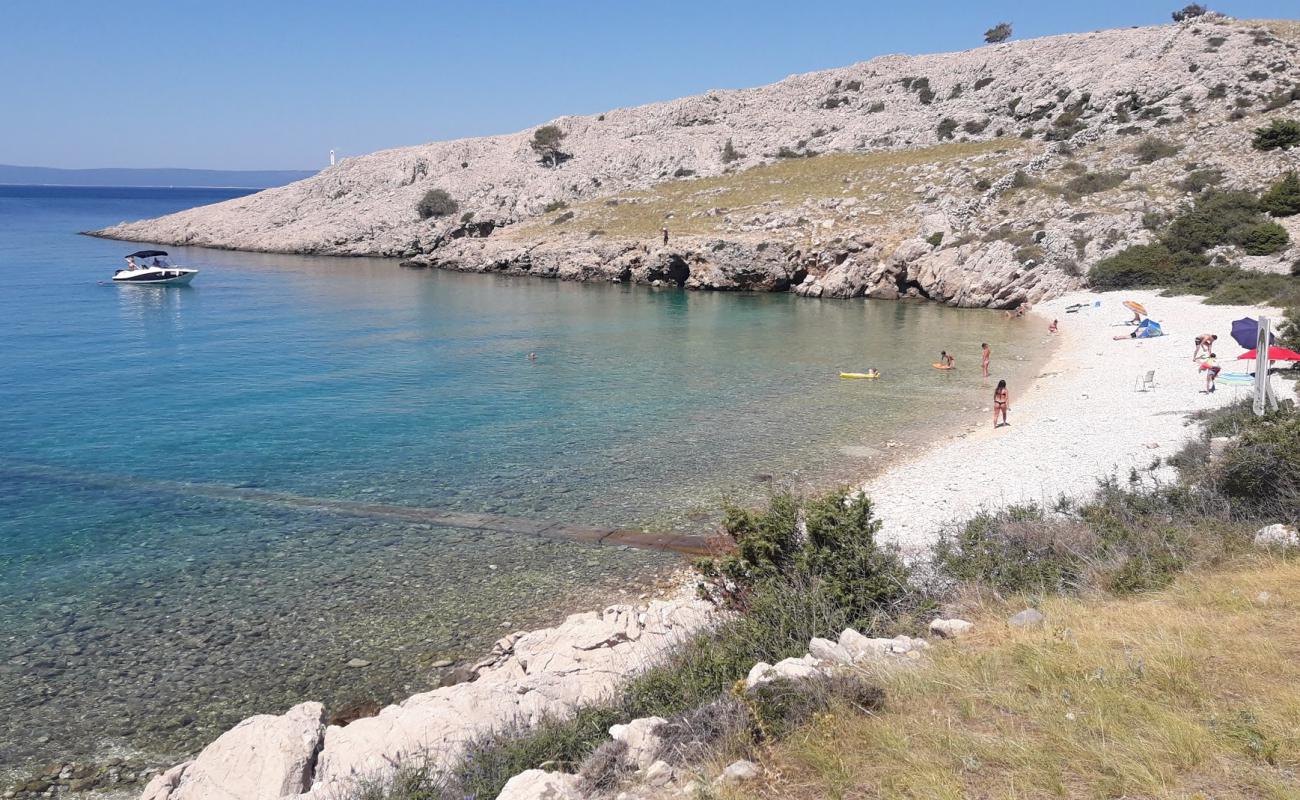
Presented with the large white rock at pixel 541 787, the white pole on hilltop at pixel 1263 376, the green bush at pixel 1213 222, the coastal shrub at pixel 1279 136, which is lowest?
the large white rock at pixel 541 787

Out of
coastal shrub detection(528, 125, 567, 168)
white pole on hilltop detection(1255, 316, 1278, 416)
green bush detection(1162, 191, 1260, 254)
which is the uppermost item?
coastal shrub detection(528, 125, 567, 168)

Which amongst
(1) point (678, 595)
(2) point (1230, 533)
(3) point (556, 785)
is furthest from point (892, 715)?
(1) point (678, 595)

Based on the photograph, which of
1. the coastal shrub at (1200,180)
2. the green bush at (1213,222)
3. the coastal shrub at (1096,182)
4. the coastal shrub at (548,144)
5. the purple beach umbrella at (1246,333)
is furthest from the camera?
the coastal shrub at (548,144)

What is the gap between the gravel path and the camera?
15.2 meters

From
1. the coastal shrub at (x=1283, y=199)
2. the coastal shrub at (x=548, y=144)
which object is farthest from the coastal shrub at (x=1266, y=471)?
the coastal shrub at (x=548, y=144)

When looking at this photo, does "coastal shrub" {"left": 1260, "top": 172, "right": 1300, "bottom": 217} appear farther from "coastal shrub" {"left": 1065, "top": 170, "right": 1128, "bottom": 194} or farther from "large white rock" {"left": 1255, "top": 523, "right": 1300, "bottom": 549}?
"large white rock" {"left": 1255, "top": 523, "right": 1300, "bottom": 549}

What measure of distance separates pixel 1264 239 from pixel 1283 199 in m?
4.63

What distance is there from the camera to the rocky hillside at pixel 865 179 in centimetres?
5009

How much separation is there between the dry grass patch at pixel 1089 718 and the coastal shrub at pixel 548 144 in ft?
297

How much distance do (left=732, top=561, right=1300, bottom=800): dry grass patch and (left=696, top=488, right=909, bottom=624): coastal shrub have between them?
1.32 metres

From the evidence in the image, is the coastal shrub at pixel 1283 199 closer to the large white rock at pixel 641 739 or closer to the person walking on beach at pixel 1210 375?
the person walking on beach at pixel 1210 375

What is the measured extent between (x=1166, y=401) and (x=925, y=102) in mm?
68751

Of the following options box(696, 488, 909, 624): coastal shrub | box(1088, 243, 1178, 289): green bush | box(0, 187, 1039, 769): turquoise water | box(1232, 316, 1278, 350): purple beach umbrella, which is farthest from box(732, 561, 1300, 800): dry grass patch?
box(1088, 243, 1178, 289): green bush

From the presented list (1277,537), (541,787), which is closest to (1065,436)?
(1277,537)
